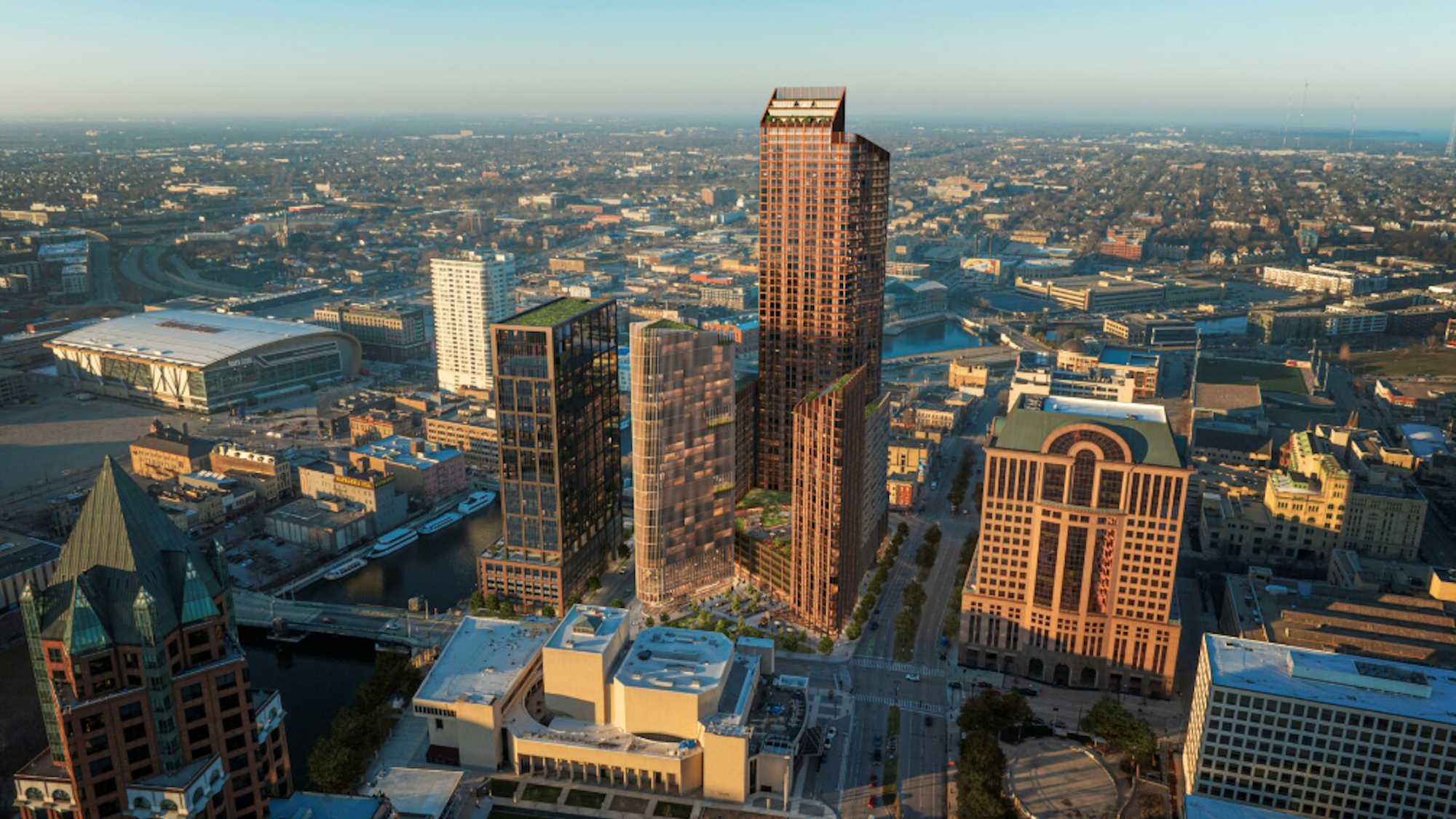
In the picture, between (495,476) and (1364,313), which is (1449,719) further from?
(1364,313)

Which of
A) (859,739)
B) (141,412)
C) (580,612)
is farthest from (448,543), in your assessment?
(141,412)

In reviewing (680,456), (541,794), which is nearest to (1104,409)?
(680,456)

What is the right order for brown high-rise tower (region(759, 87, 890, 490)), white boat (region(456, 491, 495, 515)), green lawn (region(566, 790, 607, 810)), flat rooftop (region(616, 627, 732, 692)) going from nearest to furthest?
green lawn (region(566, 790, 607, 810)) → flat rooftop (region(616, 627, 732, 692)) → brown high-rise tower (region(759, 87, 890, 490)) → white boat (region(456, 491, 495, 515))

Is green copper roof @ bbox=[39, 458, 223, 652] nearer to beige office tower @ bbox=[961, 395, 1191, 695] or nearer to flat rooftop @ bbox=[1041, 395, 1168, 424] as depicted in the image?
beige office tower @ bbox=[961, 395, 1191, 695]

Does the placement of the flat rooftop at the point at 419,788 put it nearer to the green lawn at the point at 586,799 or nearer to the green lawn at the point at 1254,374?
the green lawn at the point at 586,799

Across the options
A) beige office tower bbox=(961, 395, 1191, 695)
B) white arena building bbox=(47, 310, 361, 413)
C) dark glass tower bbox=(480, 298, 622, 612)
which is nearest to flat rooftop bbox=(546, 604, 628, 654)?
dark glass tower bbox=(480, 298, 622, 612)

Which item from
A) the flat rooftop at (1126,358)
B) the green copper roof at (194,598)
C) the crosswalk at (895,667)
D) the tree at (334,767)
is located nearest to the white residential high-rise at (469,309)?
the crosswalk at (895,667)
